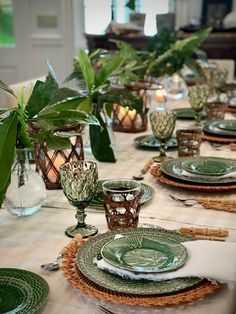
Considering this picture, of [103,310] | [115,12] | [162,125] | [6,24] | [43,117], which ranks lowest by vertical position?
[103,310]

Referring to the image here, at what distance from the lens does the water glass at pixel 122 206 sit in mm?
1107

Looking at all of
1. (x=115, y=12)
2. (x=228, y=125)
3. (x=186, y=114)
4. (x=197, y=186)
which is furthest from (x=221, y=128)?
(x=115, y=12)

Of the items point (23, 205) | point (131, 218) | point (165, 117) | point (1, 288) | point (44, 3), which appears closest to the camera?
point (1, 288)

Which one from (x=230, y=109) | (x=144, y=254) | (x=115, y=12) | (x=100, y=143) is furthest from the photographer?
(x=115, y=12)

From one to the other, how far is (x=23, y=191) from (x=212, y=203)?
446 millimetres

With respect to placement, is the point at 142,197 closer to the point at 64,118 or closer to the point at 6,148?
the point at 64,118

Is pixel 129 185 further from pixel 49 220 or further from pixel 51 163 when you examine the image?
pixel 51 163

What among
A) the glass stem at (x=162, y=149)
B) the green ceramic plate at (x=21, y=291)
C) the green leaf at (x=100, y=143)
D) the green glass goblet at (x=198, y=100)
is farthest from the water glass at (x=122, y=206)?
the green glass goblet at (x=198, y=100)

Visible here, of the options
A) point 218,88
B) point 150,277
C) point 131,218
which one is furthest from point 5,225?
point 218,88

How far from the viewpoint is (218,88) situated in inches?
104

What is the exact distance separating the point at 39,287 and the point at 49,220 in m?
0.35

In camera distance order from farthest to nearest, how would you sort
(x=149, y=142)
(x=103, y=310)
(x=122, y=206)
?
(x=149, y=142)
(x=122, y=206)
(x=103, y=310)

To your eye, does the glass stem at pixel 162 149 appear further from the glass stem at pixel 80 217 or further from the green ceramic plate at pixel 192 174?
the glass stem at pixel 80 217

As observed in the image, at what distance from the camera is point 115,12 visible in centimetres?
600
